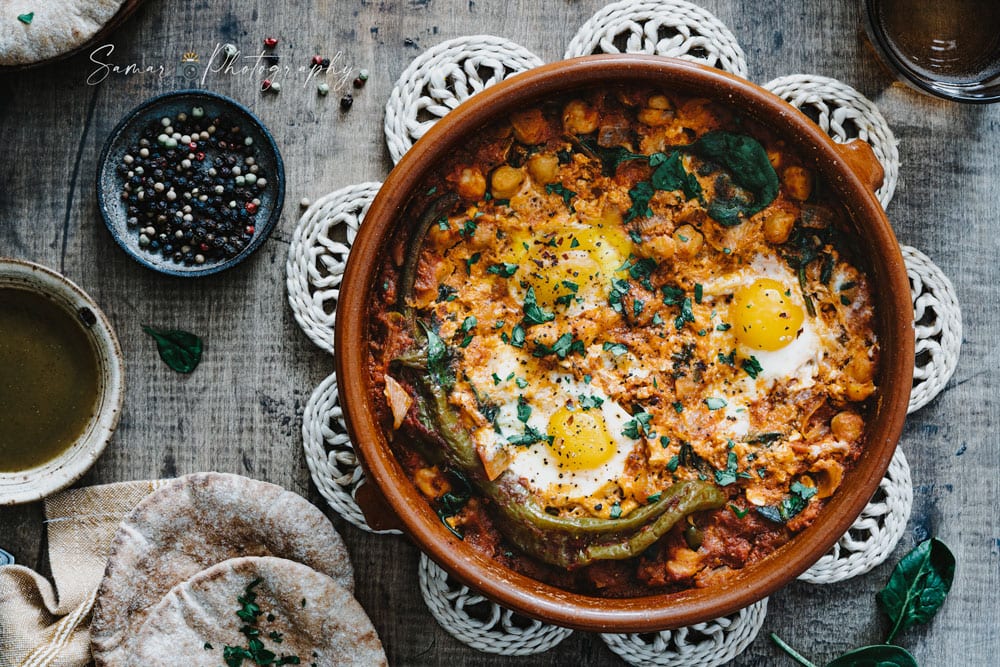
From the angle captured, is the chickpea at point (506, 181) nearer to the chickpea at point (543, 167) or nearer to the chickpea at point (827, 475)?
the chickpea at point (543, 167)

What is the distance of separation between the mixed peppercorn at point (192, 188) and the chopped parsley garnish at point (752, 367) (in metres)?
2.17

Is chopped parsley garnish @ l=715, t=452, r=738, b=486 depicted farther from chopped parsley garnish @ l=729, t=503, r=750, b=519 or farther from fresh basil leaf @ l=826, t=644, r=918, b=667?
fresh basil leaf @ l=826, t=644, r=918, b=667

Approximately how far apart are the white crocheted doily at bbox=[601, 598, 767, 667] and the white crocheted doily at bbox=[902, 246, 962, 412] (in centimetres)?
117

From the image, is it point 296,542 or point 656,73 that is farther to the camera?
point 296,542

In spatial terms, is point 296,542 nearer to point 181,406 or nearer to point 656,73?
point 181,406

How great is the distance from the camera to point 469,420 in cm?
328

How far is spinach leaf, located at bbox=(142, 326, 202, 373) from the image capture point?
3.77 meters

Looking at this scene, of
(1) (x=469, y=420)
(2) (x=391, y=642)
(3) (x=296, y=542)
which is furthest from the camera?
(2) (x=391, y=642)

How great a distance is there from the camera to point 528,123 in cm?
329

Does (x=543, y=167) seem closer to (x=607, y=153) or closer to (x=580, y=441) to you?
(x=607, y=153)

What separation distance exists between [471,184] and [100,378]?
6.14ft

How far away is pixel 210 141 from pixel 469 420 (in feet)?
5.63

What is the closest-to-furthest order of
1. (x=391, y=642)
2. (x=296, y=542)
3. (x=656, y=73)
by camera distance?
(x=656, y=73) < (x=296, y=542) < (x=391, y=642)

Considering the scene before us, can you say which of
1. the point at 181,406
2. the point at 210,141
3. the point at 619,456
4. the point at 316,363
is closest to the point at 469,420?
the point at 619,456
